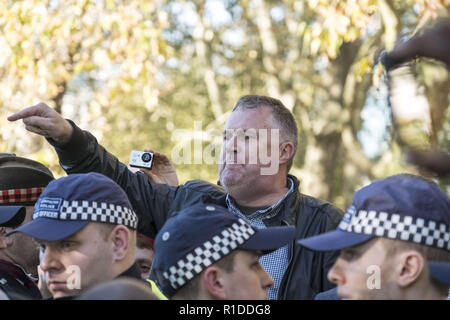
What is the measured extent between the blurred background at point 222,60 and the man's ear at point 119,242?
3674 millimetres

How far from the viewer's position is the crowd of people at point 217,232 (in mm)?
2287

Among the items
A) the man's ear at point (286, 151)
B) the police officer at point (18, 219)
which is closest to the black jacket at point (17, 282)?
the police officer at point (18, 219)

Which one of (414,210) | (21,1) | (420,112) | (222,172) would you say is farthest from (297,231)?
(21,1)

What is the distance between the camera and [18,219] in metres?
3.34

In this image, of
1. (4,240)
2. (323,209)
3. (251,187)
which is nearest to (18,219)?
(4,240)

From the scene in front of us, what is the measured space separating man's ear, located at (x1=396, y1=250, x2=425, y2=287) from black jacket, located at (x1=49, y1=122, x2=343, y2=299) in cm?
104

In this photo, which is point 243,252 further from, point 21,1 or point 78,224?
point 21,1

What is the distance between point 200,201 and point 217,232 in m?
1.32

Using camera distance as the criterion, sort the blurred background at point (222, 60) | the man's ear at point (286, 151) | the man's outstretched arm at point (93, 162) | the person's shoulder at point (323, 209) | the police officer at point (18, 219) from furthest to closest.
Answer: the blurred background at point (222, 60) → the man's ear at point (286, 151) → the person's shoulder at point (323, 209) → the man's outstretched arm at point (93, 162) → the police officer at point (18, 219)

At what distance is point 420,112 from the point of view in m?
1.73

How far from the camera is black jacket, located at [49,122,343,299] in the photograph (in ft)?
11.0

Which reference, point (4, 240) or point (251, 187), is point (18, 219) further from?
point (251, 187)

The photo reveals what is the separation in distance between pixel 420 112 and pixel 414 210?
632 millimetres
